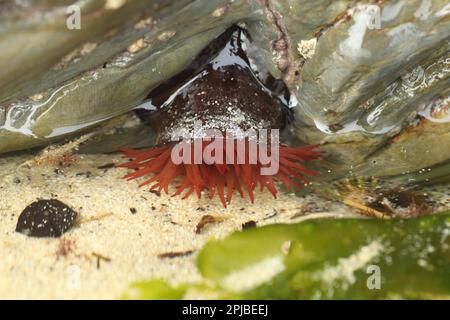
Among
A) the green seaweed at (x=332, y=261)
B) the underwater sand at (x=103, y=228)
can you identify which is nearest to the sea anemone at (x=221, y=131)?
the underwater sand at (x=103, y=228)

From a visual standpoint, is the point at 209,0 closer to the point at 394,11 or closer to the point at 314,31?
the point at 314,31

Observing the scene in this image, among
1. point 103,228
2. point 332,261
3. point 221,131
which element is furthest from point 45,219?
point 332,261

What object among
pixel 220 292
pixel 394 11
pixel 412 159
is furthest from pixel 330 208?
pixel 394 11

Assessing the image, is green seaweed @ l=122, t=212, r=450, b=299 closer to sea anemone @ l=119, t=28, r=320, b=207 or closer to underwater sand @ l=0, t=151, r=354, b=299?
underwater sand @ l=0, t=151, r=354, b=299

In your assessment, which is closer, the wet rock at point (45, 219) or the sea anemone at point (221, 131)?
the wet rock at point (45, 219)

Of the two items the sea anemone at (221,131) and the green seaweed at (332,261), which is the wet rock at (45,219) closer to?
the sea anemone at (221,131)

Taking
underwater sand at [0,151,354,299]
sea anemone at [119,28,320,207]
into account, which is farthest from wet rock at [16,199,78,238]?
sea anemone at [119,28,320,207]
